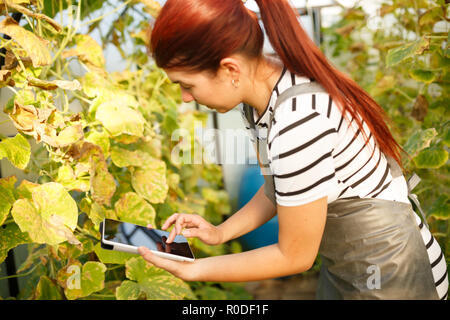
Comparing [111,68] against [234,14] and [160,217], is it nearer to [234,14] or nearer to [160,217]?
[160,217]

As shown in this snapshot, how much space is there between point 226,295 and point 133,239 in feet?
3.66

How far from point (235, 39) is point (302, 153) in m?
0.20

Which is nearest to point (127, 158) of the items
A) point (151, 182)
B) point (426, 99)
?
point (151, 182)

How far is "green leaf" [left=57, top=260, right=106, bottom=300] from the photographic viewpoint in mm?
951

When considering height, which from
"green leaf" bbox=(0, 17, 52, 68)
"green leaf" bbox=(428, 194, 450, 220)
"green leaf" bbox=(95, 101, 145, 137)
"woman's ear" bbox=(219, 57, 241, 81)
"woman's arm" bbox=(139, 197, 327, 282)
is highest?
"green leaf" bbox=(0, 17, 52, 68)

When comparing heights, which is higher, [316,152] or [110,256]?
[316,152]

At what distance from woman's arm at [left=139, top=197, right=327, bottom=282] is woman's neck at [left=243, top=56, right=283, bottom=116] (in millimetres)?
189

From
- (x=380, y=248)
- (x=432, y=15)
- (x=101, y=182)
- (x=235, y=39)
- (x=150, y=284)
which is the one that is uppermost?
(x=432, y=15)

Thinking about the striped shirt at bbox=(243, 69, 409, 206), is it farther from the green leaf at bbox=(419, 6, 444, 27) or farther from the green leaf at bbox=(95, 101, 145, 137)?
the green leaf at bbox=(419, 6, 444, 27)

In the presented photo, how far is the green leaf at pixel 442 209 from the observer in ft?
3.92

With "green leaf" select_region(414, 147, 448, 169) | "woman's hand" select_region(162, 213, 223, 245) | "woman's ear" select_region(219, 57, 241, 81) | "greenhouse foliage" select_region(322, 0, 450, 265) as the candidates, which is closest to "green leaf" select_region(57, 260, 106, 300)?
"woman's hand" select_region(162, 213, 223, 245)

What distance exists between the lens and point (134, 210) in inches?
44.0

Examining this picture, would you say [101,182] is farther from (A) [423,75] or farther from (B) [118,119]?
(A) [423,75]
